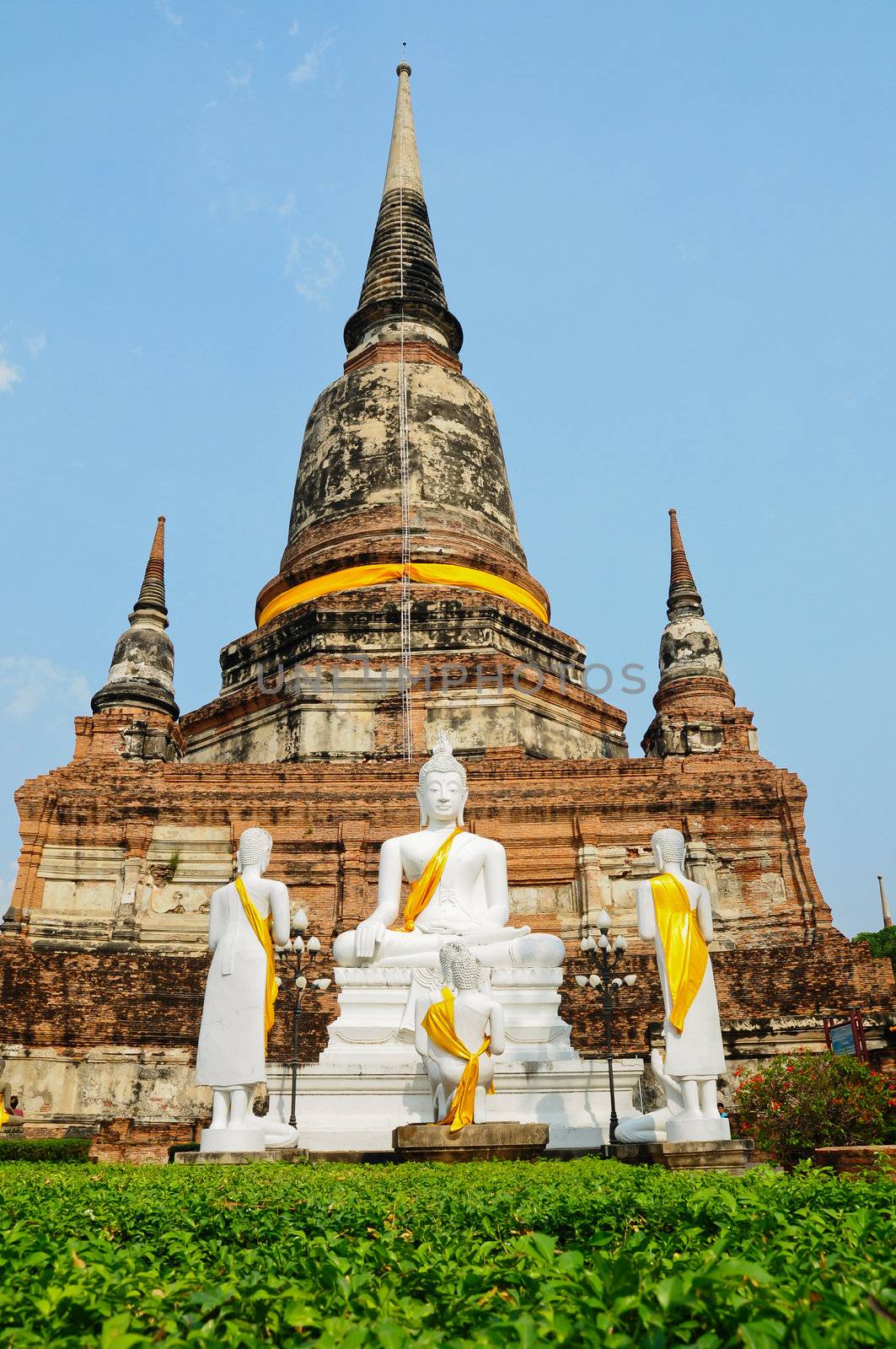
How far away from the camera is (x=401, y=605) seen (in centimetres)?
2328

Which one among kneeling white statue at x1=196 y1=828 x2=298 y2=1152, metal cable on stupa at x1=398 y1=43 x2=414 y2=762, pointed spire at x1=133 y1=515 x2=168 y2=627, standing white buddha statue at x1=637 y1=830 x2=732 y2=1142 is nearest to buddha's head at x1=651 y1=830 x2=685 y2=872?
standing white buddha statue at x1=637 y1=830 x2=732 y2=1142

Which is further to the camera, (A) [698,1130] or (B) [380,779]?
(B) [380,779]

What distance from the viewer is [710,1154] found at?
7676 millimetres

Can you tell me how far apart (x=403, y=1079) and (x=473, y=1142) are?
8.03ft

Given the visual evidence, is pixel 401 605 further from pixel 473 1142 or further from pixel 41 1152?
pixel 473 1142

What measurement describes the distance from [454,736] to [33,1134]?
10.4 meters

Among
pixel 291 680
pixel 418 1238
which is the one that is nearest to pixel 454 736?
pixel 291 680

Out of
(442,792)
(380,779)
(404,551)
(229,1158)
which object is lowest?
(229,1158)

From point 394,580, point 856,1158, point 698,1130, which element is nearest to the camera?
point 856,1158

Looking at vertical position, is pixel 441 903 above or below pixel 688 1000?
above

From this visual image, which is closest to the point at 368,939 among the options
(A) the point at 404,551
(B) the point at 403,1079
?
(B) the point at 403,1079

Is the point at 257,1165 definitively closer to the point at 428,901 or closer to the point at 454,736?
the point at 428,901

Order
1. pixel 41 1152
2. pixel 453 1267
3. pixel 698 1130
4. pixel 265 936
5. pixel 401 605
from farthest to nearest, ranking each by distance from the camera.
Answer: pixel 401 605, pixel 41 1152, pixel 265 936, pixel 698 1130, pixel 453 1267

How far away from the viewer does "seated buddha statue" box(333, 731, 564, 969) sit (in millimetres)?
11086
